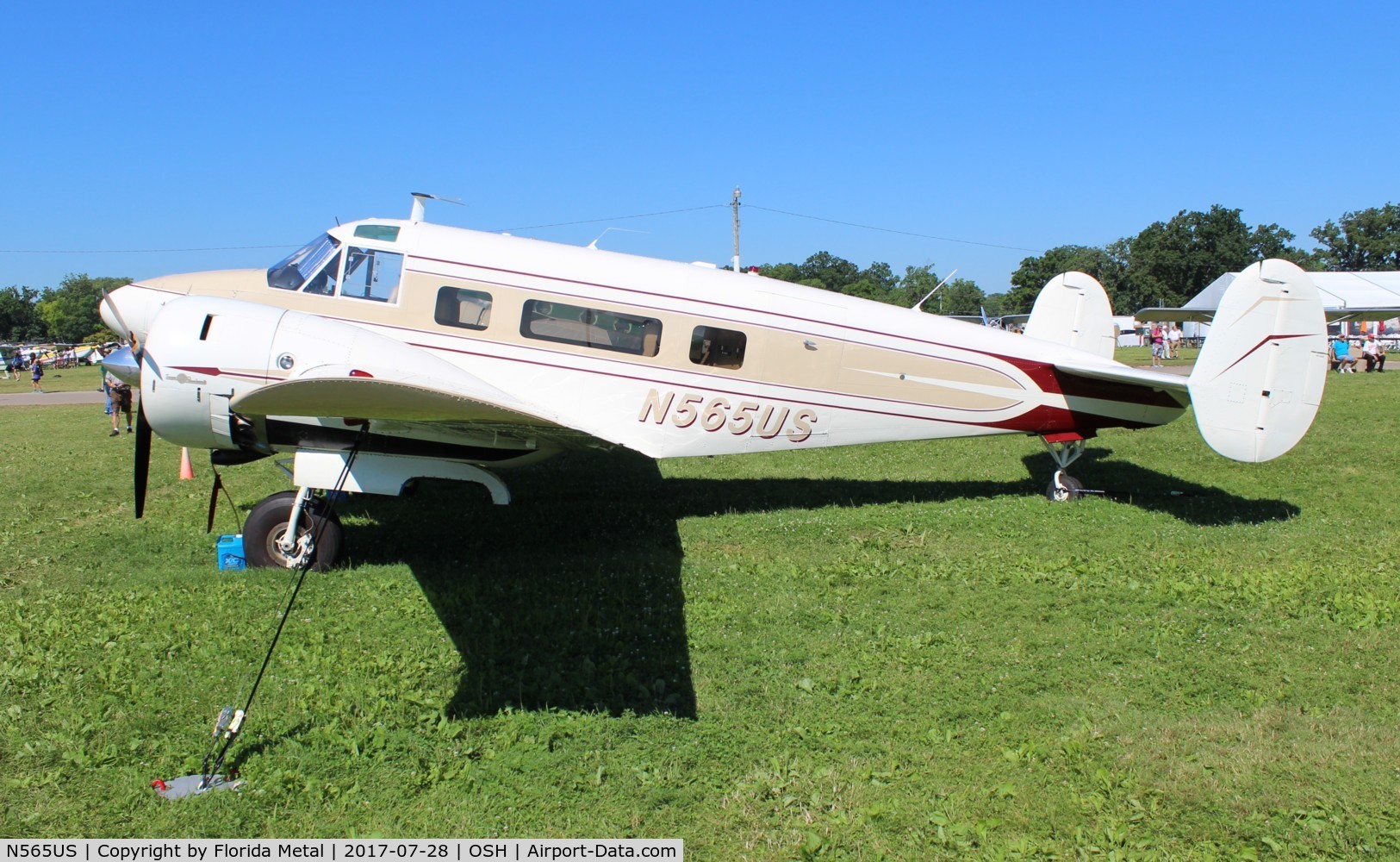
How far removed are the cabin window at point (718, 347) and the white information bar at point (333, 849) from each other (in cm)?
519

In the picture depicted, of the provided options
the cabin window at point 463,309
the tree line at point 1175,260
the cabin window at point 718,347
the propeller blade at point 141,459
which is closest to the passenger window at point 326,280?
the cabin window at point 463,309

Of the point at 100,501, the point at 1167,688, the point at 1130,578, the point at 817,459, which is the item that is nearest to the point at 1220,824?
the point at 1167,688

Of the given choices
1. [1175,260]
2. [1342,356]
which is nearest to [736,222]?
[1342,356]

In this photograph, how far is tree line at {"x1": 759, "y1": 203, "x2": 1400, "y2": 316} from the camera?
8675cm

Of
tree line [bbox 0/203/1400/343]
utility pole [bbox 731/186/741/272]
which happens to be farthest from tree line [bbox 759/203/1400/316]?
utility pole [bbox 731/186/741/272]

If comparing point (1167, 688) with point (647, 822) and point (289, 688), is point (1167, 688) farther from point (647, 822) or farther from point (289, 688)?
point (289, 688)

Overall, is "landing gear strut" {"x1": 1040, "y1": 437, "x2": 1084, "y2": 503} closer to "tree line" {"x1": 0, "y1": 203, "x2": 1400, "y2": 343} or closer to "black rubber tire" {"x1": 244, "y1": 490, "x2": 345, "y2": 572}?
"black rubber tire" {"x1": 244, "y1": 490, "x2": 345, "y2": 572}

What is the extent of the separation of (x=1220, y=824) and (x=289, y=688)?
4958 mm

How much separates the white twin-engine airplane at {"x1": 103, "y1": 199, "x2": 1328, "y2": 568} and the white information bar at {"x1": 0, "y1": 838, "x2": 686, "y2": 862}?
3091 millimetres

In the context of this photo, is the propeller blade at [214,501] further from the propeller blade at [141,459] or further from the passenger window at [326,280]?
the passenger window at [326,280]

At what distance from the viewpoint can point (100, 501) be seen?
1041 centimetres

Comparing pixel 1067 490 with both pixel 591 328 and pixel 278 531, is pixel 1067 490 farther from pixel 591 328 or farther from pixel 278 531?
pixel 278 531

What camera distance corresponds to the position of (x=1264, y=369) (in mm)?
8344

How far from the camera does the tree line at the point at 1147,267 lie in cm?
8700
